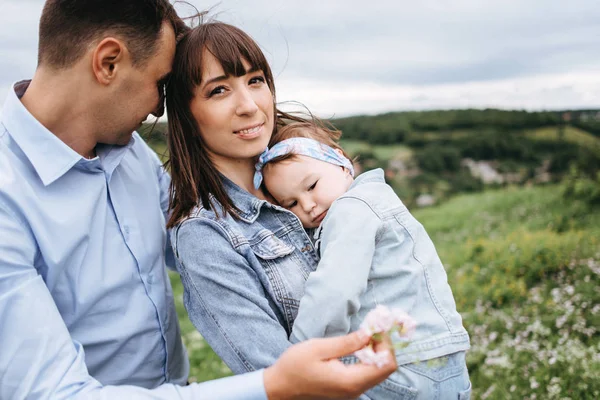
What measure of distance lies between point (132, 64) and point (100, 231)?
67 centimetres

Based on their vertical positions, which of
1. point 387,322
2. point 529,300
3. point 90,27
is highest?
point 90,27

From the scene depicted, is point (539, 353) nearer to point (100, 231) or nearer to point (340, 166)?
point (340, 166)

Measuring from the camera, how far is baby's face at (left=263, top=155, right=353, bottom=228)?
248 centimetres

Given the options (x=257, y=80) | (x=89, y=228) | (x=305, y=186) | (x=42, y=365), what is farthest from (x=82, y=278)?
(x=257, y=80)

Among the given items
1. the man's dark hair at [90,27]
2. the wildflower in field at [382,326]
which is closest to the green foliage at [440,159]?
the man's dark hair at [90,27]

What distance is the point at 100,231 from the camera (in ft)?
7.32

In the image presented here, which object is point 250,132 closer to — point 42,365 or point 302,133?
point 302,133

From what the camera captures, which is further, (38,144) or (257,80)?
(257,80)

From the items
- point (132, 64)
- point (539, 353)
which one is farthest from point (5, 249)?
point (539, 353)

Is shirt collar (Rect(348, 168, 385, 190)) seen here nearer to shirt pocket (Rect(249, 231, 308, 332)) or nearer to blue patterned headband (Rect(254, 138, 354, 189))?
blue patterned headband (Rect(254, 138, 354, 189))

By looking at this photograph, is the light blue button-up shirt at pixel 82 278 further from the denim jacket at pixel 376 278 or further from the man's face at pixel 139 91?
the denim jacket at pixel 376 278

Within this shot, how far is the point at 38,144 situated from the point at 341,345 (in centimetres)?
133

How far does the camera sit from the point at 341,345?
1628mm

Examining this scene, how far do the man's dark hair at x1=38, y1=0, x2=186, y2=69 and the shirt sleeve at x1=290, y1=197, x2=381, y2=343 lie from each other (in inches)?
41.9
